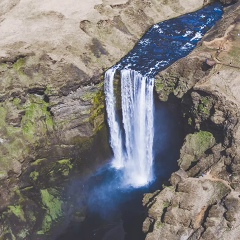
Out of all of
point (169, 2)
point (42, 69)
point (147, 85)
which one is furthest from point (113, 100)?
point (169, 2)

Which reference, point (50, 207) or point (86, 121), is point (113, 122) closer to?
point (86, 121)

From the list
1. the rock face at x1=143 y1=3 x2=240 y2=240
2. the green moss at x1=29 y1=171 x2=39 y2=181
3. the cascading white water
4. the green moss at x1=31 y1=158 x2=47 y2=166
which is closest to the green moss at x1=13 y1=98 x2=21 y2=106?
the green moss at x1=31 y1=158 x2=47 y2=166

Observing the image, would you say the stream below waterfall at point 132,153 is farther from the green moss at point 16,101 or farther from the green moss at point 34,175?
the green moss at point 16,101

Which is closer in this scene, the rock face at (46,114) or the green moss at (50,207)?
the rock face at (46,114)

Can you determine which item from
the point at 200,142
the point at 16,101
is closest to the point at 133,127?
the point at 200,142

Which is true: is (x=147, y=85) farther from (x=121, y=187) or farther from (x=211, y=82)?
(x=121, y=187)

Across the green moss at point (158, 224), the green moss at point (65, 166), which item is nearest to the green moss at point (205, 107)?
the green moss at point (158, 224)
